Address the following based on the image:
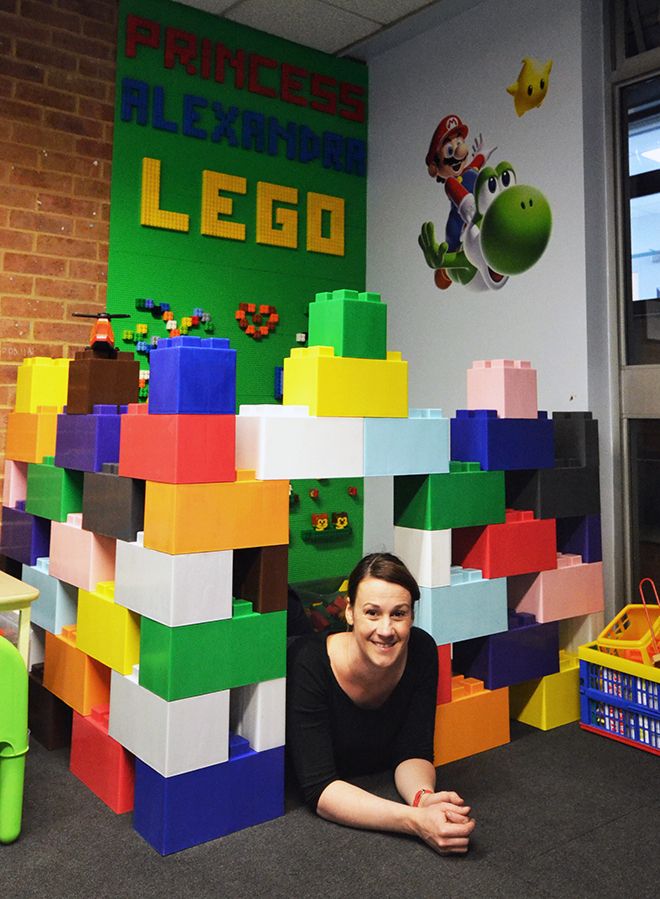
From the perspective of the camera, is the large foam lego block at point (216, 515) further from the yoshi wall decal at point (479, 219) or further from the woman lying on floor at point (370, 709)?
the yoshi wall decal at point (479, 219)

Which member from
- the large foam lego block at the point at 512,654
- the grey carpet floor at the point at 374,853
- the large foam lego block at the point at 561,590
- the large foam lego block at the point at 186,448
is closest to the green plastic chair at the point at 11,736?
the grey carpet floor at the point at 374,853

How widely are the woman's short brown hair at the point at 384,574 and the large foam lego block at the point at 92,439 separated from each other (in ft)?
2.33

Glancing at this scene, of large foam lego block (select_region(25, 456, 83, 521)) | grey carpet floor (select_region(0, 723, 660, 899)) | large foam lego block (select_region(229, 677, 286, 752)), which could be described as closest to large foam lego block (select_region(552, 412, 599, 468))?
grey carpet floor (select_region(0, 723, 660, 899))

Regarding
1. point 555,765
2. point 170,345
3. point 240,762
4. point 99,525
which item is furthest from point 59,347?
point 555,765

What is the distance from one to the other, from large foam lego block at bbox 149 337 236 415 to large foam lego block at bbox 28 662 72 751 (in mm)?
1018

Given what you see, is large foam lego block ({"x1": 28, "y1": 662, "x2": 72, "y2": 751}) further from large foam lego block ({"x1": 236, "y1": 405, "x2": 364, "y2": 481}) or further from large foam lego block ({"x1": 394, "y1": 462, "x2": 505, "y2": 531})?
large foam lego block ({"x1": 394, "y1": 462, "x2": 505, "y2": 531})

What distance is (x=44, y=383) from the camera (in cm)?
258

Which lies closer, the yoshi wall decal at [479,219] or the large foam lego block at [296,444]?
the large foam lego block at [296,444]

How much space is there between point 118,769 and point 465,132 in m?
2.72

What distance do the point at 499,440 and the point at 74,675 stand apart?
1.35 metres

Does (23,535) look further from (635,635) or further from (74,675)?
(635,635)

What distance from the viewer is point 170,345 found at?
5.82ft

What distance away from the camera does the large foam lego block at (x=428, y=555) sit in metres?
2.14

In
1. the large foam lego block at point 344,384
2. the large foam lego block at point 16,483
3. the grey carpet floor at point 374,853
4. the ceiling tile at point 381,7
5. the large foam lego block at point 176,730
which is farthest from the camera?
the ceiling tile at point 381,7
